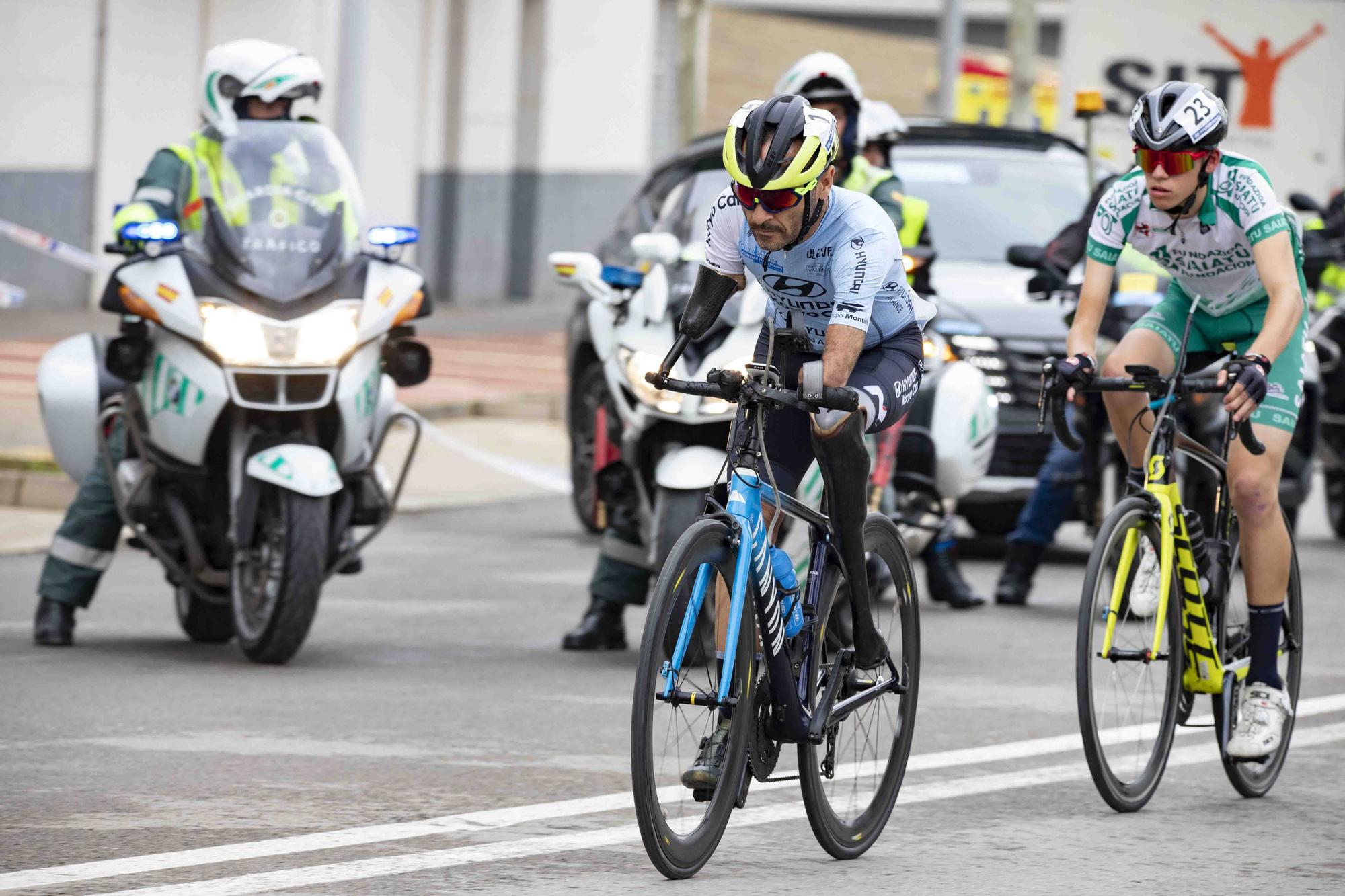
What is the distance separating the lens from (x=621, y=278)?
8.78 metres

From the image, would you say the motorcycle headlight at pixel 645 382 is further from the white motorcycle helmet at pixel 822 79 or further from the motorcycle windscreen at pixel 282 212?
the white motorcycle helmet at pixel 822 79

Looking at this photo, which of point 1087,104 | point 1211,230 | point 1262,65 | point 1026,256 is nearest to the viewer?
point 1211,230

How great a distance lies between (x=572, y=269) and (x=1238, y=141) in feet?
43.9

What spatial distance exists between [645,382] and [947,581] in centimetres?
265

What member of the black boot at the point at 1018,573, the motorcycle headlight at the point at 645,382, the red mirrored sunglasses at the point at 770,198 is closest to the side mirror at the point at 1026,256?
the black boot at the point at 1018,573

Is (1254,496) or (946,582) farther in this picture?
(946,582)

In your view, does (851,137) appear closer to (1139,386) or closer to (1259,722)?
(1139,386)

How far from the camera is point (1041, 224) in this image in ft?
41.1

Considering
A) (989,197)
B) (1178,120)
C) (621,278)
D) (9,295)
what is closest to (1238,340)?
(1178,120)

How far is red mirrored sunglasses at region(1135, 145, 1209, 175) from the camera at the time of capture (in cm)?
660

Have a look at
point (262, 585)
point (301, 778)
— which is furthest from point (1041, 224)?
point (301, 778)

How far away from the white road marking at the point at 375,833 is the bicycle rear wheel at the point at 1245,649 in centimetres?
20

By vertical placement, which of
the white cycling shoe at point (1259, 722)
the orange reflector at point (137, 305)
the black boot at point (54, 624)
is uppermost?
the orange reflector at point (137, 305)

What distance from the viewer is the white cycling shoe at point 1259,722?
6781 mm
